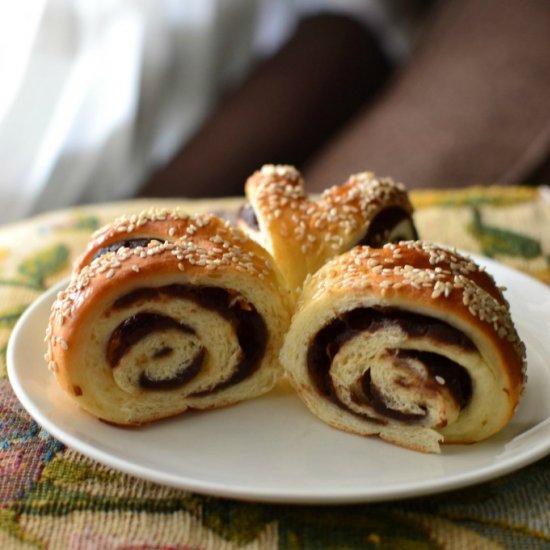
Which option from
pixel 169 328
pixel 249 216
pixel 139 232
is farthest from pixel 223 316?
pixel 249 216

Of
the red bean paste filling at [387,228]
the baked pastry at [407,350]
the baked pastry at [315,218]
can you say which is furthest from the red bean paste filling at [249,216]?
the baked pastry at [407,350]

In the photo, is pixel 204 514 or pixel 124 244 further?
pixel 124 244

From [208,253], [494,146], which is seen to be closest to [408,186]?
[494,146]

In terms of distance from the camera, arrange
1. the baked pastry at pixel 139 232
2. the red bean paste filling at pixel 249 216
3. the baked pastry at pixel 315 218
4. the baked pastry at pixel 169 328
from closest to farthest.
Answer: the baked pastry at pixel 169 328, the baked pastry at pixel 139 232, the baked pastry at pixel 315 218, the red bean paste filling at pixel 249 216

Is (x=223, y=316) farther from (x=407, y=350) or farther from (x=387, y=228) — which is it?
(x=387, y=228)

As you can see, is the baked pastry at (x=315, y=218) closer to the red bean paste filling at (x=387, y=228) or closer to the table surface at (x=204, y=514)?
the red bean paste filling at (x=387, y=228)

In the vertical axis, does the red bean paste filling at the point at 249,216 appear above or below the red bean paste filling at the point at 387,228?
below
